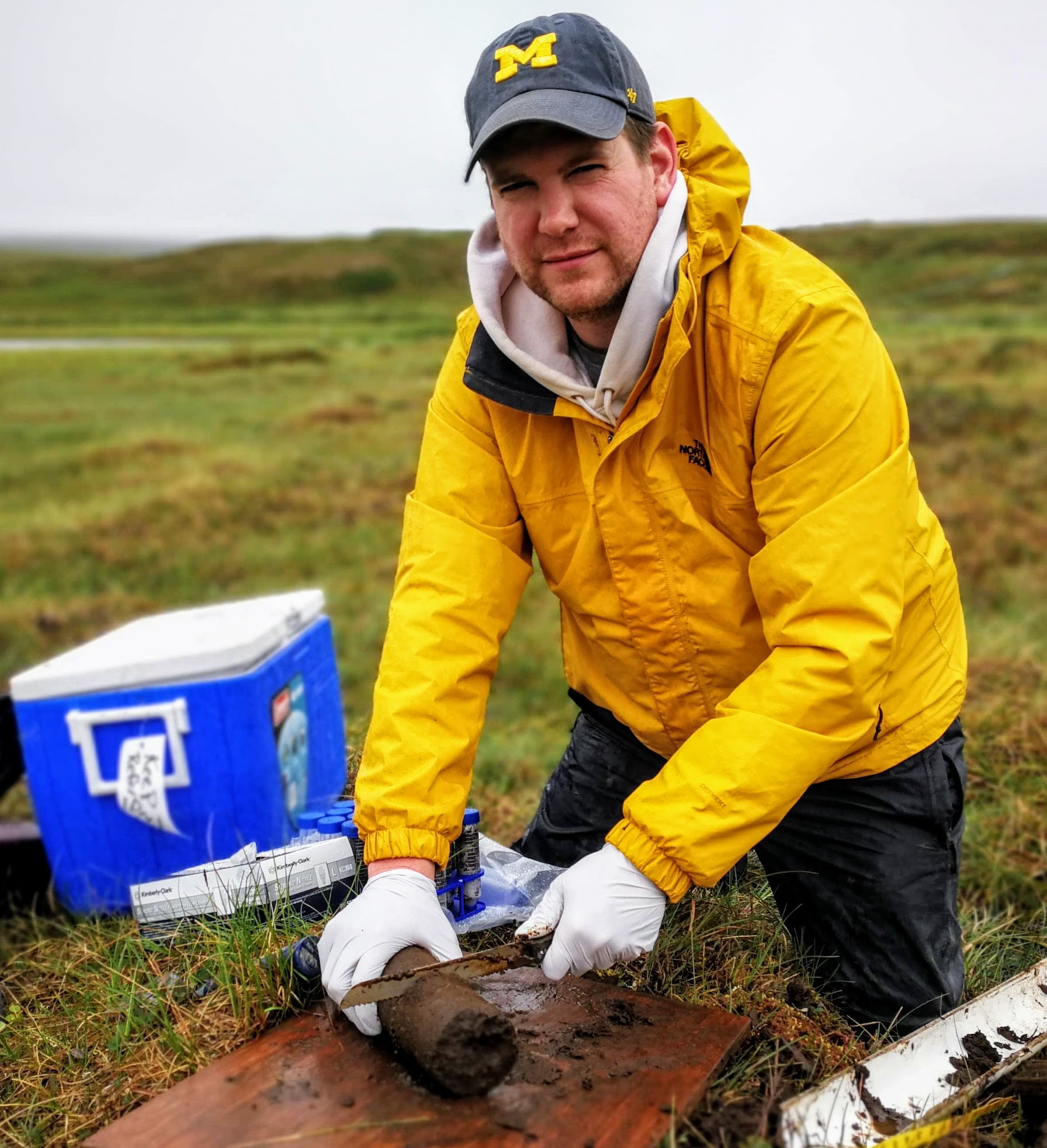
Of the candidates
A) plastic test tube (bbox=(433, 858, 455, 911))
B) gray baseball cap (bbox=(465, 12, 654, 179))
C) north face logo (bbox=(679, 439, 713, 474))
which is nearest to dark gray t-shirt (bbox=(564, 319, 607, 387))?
north face logo (bbox=(679, 439, 713, 474))

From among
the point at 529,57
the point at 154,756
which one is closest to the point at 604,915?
the point at 529,57

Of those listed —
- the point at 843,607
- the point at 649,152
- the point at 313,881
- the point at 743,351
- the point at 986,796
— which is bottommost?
the point at 986,796

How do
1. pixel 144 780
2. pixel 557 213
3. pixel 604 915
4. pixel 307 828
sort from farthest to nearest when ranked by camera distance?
pixel 144 780 < pixel 307 828 < pixel 557 213 < pixel 604 915

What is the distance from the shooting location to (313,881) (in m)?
2.52

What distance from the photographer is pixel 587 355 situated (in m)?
2.51

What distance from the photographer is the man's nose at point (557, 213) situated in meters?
2.19

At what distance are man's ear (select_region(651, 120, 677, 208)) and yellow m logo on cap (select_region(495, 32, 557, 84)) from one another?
0.29 meters

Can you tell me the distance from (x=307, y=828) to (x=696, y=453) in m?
1.52

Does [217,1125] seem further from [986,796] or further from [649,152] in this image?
[986,796]

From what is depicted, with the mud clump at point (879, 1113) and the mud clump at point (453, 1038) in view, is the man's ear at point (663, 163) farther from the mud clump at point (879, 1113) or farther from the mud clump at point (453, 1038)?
the mud clump at point (879, 1113)

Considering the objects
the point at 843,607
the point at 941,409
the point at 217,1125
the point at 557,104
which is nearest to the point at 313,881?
the point at 217,1125

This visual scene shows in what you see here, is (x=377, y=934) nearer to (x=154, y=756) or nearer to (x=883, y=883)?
(x=883, y=883)

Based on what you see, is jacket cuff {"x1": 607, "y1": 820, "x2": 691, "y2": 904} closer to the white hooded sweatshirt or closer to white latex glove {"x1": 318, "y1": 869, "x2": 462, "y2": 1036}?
white latex glove {"x1": 318, "y1": 869, "x2": 462, "y2": 1036}

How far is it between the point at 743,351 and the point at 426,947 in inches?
52.6
